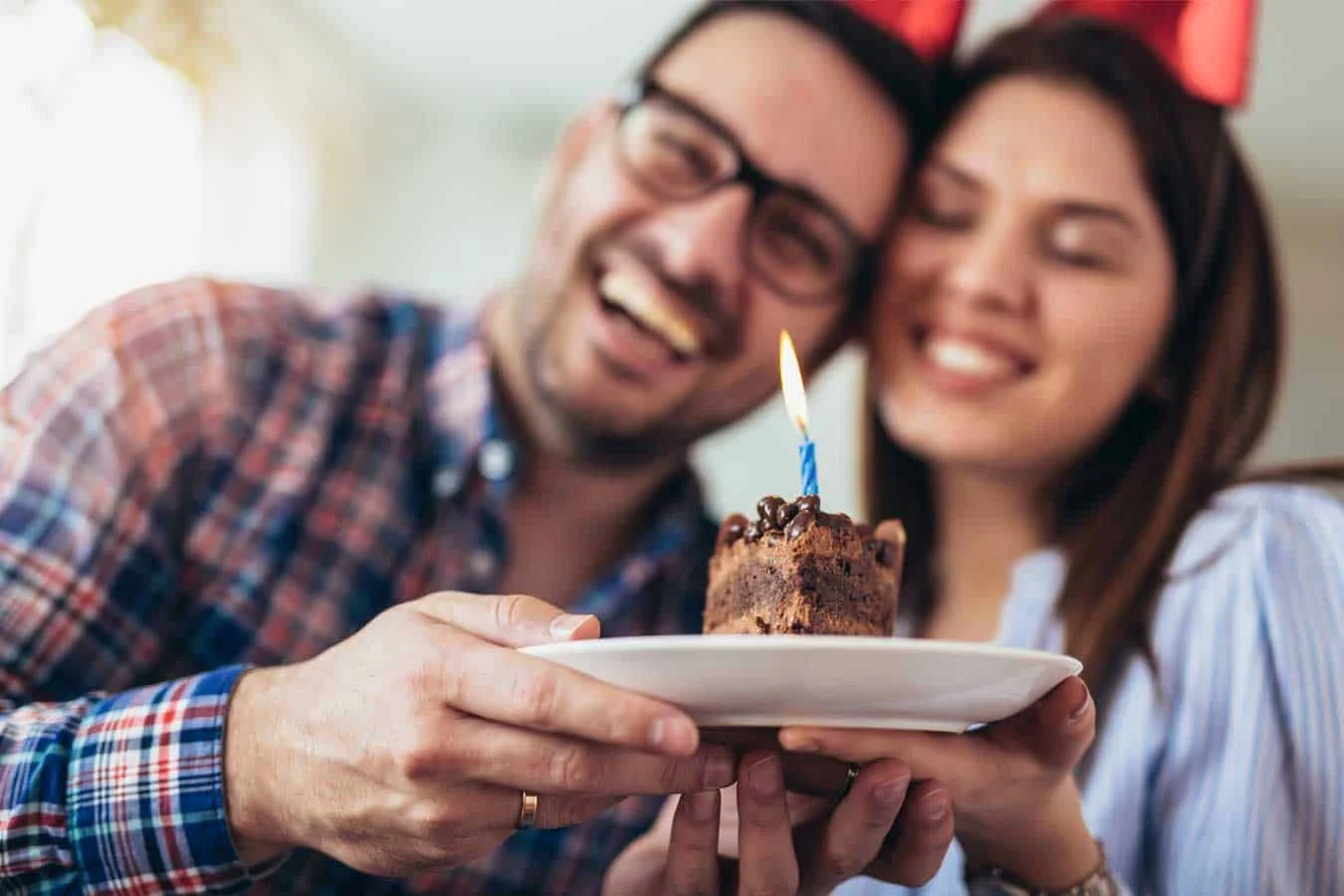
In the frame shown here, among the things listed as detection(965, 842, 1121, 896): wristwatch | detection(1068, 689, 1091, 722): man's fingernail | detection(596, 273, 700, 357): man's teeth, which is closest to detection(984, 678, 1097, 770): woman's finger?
detection(1068, 689, 1091, 722): man's fingernail

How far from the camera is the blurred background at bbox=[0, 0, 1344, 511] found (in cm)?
307

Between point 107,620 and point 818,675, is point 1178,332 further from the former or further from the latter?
point 107,620

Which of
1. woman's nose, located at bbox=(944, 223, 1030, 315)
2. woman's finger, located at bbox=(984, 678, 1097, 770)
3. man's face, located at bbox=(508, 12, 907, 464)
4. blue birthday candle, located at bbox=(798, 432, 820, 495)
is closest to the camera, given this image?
woman's finger, located at bbox=(984, 678, 1097, 770)

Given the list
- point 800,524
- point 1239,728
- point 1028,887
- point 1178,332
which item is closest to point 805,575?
point 800,524

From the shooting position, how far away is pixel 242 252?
4.69m

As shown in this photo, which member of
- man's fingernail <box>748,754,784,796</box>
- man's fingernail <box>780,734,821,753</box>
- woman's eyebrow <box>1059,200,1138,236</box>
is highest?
woman's eyebrow <box>1059,200,1138,236</box>

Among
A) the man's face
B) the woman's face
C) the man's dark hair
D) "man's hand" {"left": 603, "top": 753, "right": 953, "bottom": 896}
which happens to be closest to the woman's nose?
the woman's face

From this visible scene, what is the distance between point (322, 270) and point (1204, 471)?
15.6 feet

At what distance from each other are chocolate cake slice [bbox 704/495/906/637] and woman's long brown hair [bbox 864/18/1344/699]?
74cm

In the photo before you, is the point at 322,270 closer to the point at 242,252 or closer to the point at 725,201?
the point at 242,252

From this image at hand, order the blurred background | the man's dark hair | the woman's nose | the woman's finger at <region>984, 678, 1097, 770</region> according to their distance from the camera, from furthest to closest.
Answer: the blurred background
the man's dark hair
the woman's nose
the woman's finger at <region>984, 678, 1097, 770</region>

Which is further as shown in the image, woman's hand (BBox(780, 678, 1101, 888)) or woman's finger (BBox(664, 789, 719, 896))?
woman's finger (BBox(664, 789, 719, 896))

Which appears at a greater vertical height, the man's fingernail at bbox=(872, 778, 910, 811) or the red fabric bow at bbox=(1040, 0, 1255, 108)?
the red fabric bow at bbox=(1040, 0, 1255, 108)

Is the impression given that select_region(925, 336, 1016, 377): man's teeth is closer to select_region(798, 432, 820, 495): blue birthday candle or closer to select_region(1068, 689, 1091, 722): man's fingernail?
select_region(798, 432, 820, 495): blue birthday candle
